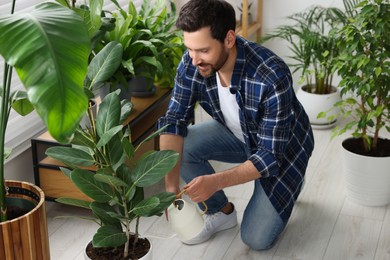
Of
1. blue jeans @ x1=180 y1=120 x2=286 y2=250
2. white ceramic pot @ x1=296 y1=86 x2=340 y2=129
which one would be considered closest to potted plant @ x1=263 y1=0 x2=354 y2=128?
white ceramic pot @ x1=296 y1=86 x2=340 y2=129

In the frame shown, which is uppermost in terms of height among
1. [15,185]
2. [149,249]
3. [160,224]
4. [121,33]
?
[121,33]

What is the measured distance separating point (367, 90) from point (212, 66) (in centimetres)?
66

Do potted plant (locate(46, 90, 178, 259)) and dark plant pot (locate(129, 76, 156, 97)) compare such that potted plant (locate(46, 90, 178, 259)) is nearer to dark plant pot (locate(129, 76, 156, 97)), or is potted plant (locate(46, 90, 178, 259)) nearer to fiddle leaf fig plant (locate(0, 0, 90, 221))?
fiddle leaf fig plant (locate(0, 0, 90, 221))

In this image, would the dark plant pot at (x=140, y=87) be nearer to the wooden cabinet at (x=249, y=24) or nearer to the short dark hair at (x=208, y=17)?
the short dark hair at (x=208, y=17)

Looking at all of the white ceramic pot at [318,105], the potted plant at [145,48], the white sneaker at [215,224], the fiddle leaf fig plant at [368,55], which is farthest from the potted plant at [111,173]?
the white ceramic pot at [318,105]

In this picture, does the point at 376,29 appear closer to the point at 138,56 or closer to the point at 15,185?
the point at 138,56

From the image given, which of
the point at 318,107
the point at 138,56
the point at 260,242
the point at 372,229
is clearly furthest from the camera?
the point at 318,107

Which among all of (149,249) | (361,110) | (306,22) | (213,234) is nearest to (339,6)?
(306,22)

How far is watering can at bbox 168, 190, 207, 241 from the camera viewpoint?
2031 millimetres

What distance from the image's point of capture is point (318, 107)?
3432mm

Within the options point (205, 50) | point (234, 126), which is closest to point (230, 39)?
point (205, 50)

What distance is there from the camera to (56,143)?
2484mm

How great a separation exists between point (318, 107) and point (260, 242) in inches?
51.1

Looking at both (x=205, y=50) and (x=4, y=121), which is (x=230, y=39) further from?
(x=4, y=121)
